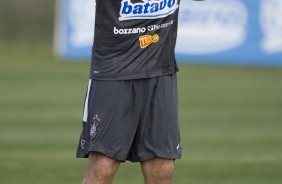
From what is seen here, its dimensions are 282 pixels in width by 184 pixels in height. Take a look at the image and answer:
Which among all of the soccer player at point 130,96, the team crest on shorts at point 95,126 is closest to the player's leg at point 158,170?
the soccer player at point 130,96

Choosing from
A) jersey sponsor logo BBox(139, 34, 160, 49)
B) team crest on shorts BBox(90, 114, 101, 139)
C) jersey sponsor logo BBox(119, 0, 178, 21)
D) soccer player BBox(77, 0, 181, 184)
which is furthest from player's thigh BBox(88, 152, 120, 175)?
jersey sponsor logo BBox(119, 0, 178, 21)

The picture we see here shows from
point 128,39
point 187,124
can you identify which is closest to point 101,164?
point 128,39

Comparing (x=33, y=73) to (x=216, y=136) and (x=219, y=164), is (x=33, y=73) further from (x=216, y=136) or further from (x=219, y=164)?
(x=219, y=164)

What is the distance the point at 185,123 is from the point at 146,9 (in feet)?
25.8

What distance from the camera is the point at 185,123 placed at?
566 inches

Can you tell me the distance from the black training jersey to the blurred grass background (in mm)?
3147

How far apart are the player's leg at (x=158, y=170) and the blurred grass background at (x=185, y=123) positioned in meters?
2.92

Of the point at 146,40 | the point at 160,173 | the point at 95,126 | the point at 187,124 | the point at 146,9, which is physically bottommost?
the point at 187,124

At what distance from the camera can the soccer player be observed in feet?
21.4

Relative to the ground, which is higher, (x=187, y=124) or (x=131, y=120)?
(x=131, y=120)

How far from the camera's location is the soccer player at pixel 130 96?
257 inches

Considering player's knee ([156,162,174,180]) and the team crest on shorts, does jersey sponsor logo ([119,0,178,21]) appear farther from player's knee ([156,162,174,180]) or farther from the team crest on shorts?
player's knee ([156,162,174,180])

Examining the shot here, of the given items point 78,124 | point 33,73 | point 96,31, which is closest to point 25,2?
point 33,73

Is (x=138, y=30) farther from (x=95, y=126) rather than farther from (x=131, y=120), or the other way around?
(x=95, y=126)
